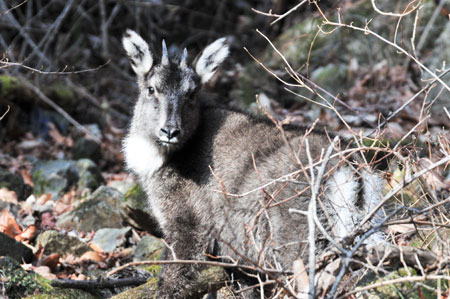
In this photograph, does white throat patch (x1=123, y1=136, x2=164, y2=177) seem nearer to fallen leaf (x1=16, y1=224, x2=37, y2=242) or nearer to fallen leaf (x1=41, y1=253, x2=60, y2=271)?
fallen leaf (x1=41, y1=253, x2=60, y2=271)

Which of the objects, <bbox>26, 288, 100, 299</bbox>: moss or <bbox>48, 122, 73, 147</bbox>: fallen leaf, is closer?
<bbox>26, 288, 100, 299</bbox>: moss

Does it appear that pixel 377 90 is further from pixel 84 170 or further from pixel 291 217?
pixel 291 217

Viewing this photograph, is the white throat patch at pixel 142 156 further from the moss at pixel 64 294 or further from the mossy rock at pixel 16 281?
the mossy rock at pixel 16 281

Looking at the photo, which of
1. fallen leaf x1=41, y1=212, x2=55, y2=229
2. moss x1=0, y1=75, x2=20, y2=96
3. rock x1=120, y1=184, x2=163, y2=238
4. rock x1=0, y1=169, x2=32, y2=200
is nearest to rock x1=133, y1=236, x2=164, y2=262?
rock x1=120, y1=184, x2=163, y2=238

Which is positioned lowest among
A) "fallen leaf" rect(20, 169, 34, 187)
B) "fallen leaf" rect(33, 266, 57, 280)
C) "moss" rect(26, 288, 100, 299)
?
"fallen leaf" rect(20, 169, 34, 187)

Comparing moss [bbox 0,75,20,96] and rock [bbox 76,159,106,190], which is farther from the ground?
moss [bbox 0,75,20,96]

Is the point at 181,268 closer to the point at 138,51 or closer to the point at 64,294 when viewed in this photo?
the point at 64,294

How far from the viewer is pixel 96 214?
693 centimetres

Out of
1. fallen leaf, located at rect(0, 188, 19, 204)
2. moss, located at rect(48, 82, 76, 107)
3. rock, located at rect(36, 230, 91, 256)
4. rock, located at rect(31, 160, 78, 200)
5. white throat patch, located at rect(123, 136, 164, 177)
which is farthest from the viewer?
moss, located at rect(48, 82, 76, 107)

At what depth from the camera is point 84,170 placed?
8.38 m

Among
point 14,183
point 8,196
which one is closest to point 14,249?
point 8,196

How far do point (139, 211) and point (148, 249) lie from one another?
49 cm

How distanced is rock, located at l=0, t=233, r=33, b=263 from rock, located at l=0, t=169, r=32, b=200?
7.54ft

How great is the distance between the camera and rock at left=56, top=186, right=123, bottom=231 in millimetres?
6859
